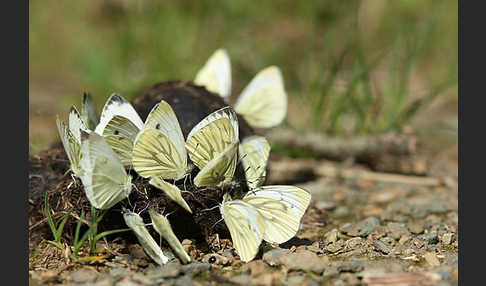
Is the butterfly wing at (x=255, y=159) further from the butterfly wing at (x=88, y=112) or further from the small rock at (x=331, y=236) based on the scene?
the butterfly wing at (x=88, y=112)

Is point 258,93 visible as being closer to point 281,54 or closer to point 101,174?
point 101,174

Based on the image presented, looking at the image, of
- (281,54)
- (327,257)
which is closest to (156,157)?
(327,257)

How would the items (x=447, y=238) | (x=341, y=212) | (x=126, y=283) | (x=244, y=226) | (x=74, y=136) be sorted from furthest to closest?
(x=341, y=212) < (x=447, y=238) < (x=74, y=136) < (x=244, y=226) < (x=126, y=283)

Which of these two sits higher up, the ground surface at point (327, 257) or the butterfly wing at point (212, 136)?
the butterfly wing at point (212, 136)

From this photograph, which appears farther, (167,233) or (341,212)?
(341,212)

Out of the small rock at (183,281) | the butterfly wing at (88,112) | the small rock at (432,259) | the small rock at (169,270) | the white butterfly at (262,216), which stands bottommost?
the small rock at (183,281)

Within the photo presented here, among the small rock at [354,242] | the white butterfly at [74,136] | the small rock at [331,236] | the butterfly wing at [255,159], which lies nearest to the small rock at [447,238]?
the small rock at [354,242]
